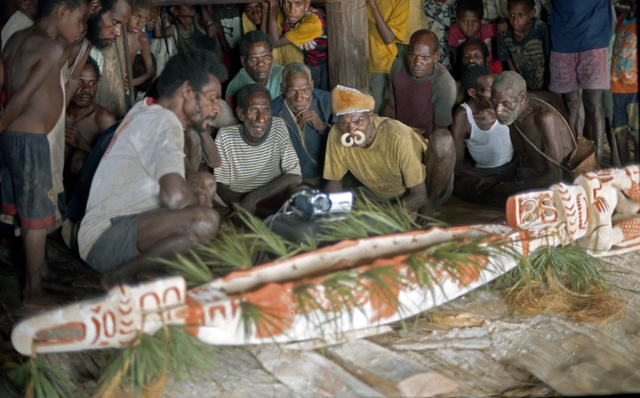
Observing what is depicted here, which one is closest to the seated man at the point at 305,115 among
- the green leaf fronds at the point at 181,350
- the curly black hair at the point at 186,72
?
the curly black hair at the point at 186,72

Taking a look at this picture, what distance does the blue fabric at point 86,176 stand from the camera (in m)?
3.32

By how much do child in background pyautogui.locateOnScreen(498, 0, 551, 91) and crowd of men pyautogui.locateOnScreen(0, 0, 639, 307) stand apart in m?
0.02

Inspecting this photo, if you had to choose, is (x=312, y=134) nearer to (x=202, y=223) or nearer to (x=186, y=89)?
(x=186, y=89)

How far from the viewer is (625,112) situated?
203 inches

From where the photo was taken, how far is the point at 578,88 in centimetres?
503

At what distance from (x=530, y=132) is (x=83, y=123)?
3.35m

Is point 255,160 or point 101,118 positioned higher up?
point 101,118

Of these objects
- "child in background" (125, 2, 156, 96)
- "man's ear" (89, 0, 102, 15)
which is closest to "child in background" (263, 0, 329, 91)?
"child in background" (125, 2, 156, 96)

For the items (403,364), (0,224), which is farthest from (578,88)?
(0,224)

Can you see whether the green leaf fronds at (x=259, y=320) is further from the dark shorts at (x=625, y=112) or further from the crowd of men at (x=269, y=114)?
the dark shorts at (x=625, y=112)

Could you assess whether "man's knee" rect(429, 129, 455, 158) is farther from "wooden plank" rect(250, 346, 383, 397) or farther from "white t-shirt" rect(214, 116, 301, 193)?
"wooden plank" rect(250, 346, 383, 397)

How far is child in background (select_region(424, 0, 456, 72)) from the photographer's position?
5434 millimetres

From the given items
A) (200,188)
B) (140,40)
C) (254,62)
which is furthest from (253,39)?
(200,188)

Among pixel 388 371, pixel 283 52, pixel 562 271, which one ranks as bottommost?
pixel 388 371
